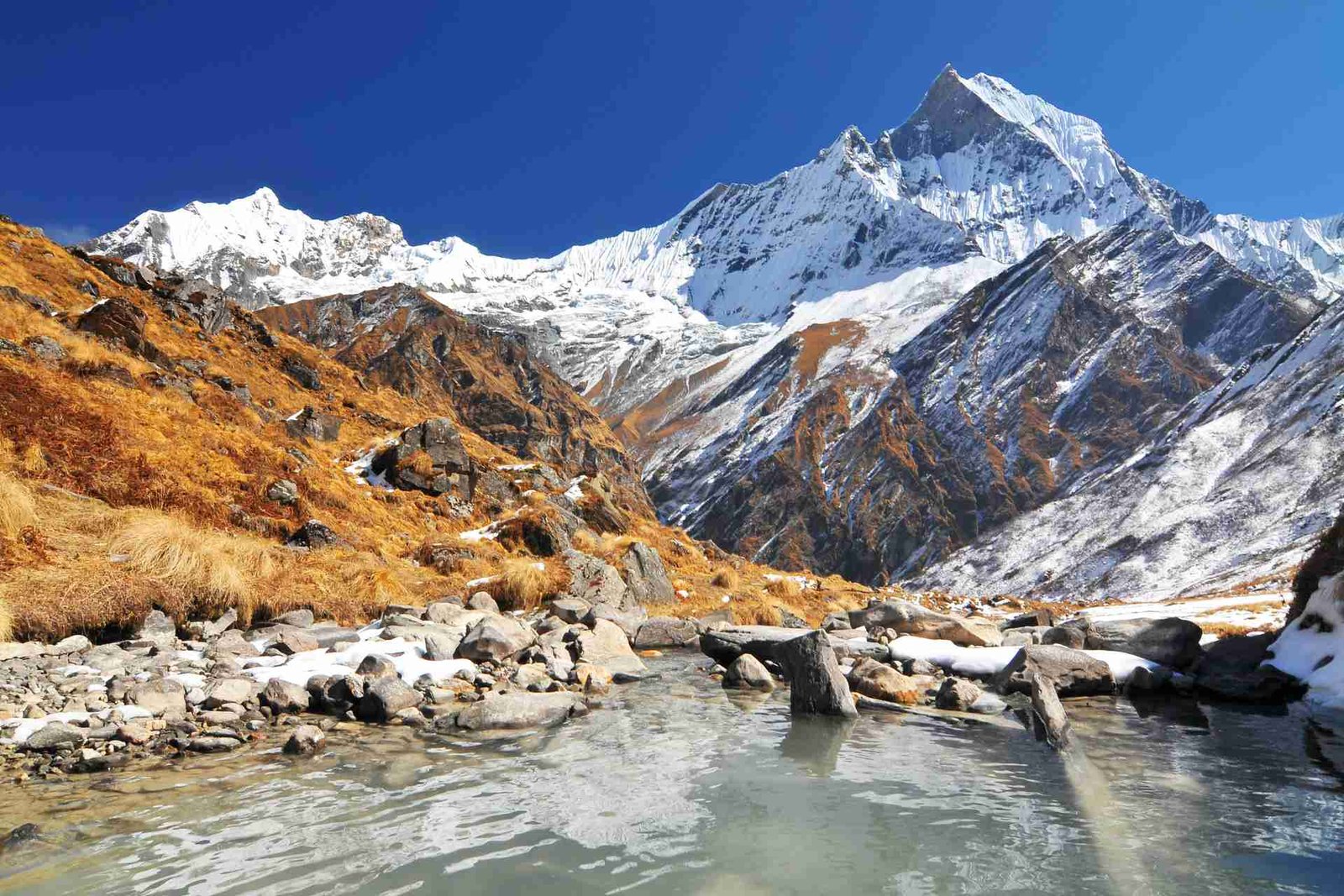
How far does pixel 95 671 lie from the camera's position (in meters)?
10.1

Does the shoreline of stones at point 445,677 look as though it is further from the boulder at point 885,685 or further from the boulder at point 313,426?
the boulder at point 313,426

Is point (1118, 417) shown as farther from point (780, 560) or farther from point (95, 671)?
point (95, 671)

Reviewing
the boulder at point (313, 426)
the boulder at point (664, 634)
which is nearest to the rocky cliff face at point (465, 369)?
the boulder at point (313, 426)

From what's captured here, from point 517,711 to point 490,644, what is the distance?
3.78 meters

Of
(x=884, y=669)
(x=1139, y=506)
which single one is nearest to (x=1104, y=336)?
(x=1139, y=506)

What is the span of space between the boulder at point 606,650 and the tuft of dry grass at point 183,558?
7.19 meters

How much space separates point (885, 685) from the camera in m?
13.6

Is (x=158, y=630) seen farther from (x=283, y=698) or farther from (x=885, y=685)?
Answer: (x=885, y=685)

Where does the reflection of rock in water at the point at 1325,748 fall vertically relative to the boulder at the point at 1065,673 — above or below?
below

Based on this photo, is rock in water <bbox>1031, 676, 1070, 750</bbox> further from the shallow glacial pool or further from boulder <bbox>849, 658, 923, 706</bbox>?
boulder <bbox>849, 658, 923, 706</bbox>

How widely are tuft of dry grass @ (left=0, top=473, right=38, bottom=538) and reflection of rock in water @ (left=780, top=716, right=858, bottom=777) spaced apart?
45.8 ft

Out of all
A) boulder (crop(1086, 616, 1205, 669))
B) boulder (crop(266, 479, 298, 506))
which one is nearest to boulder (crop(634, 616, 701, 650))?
boulder (crop(1086, 616, 1205, 669))

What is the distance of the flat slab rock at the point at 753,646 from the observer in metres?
16.7

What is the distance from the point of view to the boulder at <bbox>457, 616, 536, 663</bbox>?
1423 centimetres
